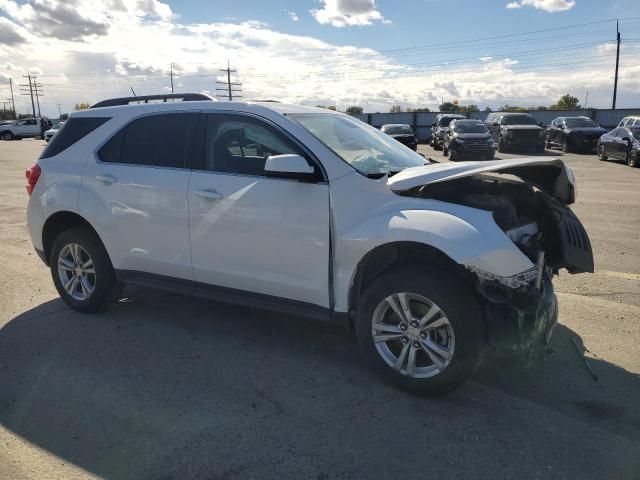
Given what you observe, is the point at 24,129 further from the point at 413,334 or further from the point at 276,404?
the point at 413,334

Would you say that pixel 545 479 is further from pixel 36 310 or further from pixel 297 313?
pixel 36 310

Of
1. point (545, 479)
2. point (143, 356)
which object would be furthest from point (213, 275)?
point (545, 479)

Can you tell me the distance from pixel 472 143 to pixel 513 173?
1856cm

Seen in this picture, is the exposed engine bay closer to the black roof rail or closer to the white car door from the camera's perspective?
the white car door

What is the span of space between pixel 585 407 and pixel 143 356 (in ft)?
10.1

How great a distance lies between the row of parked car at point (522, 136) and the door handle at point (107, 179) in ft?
50.6

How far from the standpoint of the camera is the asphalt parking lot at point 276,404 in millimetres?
2805

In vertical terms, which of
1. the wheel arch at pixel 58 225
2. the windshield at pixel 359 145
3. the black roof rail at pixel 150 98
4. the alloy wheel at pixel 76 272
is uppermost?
the black roof rail at pixel 150 98

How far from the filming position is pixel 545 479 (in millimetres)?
2650

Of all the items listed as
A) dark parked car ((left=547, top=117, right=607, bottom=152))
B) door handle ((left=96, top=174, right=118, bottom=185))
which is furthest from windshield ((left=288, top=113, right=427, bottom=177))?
dark parked car ((left=547, top=117, right=607, bottom=152))

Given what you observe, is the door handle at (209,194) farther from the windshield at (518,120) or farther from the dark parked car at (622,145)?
the windshield at (518,120)

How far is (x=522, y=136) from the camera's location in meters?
25.2

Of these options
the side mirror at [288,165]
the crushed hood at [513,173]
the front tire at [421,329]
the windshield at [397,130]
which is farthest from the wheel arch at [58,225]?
the windshield at [397,130]

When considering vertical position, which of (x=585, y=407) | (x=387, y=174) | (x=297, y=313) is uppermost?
(x=387, y=174)
